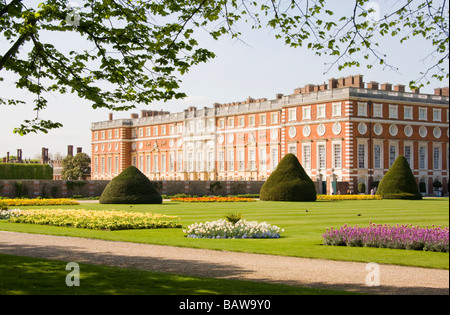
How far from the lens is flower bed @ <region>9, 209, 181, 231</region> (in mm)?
16125

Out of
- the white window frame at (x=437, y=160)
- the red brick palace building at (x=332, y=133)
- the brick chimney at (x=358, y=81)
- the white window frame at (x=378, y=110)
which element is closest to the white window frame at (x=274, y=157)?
the red brick palace building at (x=332, y=133)

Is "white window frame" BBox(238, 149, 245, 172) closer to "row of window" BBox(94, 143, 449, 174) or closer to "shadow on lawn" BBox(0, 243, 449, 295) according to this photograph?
"row of window" BBox(94, 143, 449, 174)

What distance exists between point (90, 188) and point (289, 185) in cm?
1353

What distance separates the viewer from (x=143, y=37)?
9.43 meters

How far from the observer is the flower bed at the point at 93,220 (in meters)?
16.1

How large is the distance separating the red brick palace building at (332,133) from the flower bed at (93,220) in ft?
115

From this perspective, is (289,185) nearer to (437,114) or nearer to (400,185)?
(400,185)

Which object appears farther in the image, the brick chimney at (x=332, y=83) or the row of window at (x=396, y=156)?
the brick chimney at (x=332, y=83)

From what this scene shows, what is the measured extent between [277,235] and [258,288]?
6432 mm

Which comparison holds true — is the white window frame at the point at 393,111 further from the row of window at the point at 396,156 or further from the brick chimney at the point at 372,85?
the brick chimney at the point at 372,85

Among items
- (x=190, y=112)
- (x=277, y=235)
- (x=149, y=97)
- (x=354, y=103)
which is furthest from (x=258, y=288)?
(x=190, y=112)

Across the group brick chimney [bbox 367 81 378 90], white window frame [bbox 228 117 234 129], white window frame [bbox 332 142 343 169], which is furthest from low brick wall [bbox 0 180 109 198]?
brick chimney [bbox 367 81 378 90]

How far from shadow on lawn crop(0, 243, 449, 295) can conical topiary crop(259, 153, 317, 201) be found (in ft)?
83.4

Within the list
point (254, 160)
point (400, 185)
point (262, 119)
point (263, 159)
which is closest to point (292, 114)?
point (262, 119)
